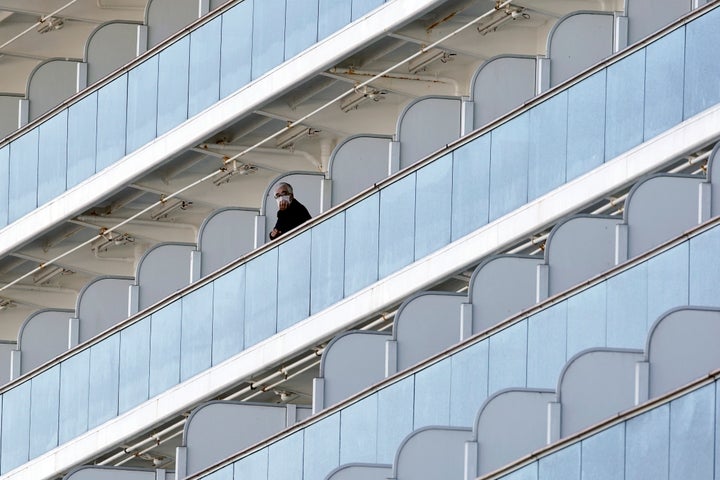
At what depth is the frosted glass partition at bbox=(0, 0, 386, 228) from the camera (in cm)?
4169

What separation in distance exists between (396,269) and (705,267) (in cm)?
599

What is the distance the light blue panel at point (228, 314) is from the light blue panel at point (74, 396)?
1963mm

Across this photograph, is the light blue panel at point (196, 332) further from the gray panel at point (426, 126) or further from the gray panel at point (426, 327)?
the gray panel at point (426, 327)

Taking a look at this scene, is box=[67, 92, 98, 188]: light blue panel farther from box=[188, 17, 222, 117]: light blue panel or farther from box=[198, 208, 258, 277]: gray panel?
box=[198, 208, 258, 277]: gray panel

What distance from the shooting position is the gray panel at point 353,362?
38.4 m

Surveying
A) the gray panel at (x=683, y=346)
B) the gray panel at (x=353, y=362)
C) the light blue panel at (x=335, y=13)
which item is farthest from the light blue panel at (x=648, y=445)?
the light blue panel at (x=335, y=13)

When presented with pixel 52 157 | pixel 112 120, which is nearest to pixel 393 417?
pixel 112 120

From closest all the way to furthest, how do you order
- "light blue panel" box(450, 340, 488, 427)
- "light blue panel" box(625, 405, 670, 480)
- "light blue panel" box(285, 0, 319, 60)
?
"light blue panel" box(625, 405, 670, 480) < "light blue panel" box(450, 340, 488, 427) < "light blue panel" box(285, 0, 319, 60)

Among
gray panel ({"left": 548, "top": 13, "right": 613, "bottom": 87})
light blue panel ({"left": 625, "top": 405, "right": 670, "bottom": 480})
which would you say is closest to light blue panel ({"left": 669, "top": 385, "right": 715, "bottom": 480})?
light blue panel ({"left": 625, "top": 405, "right": 670, "bottom": 480})

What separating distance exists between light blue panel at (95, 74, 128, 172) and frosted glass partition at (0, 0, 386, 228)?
0.01 m

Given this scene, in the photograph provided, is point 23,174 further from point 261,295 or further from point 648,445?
point 648,445

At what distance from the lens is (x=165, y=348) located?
135 ft

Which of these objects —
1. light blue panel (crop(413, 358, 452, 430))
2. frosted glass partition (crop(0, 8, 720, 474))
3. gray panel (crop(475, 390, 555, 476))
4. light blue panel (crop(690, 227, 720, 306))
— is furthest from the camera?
light blue panel (crop(413, 358, 452, 430))

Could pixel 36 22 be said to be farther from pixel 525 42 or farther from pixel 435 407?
pixel 435 407
